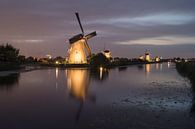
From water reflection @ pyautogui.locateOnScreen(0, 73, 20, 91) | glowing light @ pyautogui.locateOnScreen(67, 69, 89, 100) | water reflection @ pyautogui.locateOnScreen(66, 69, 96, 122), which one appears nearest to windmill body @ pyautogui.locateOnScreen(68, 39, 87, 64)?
glowing light @ pyautogui.locateOnScreen(67, 69, 89, 100)

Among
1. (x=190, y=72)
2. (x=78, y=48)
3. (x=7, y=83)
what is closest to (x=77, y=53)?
(x=78, y=48)

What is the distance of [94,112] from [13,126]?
419cm

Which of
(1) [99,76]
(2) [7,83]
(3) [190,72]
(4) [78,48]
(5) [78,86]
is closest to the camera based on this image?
(5) [78,86]

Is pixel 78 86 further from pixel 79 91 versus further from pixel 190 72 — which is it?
pixel 190 72

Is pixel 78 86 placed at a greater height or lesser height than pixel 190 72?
lesser

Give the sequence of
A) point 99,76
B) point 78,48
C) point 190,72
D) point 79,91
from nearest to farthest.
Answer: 1. point 79,91
2. point 190,72
3. point 99,76
4. point 78,48

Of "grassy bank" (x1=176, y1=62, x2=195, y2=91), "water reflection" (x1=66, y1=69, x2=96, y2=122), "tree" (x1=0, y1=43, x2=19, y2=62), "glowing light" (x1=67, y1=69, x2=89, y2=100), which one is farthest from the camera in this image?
"tree" (x1=0, y1=43, x2=19, y2=62)

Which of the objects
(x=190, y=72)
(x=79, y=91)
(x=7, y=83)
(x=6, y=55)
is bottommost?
(x=79, y=91)

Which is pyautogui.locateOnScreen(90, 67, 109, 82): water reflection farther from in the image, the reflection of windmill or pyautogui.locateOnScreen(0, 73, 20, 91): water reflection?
the reflection of windmill

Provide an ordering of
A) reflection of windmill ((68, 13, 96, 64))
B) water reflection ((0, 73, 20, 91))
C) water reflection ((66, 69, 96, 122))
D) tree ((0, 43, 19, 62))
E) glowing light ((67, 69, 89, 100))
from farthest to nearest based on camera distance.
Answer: reflection of windmill ((68, 13, 96, 64)), tree ((0, 43, 19, 62)), water reflection ((0, 73, 20, 91)), glowing light ((67, 69, 89, 100)), water reflection ((66, 69, 96, 122))

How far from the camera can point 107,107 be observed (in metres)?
14.2

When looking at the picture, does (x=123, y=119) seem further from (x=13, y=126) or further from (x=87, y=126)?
(x=13, y=126)

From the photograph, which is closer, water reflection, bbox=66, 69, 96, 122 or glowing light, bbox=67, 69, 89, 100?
water reflection, bbox=66, 69, 96, 122

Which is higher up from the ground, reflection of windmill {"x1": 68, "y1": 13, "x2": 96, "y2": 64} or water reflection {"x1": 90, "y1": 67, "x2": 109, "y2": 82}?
reflection of windmill {"x1": 68, "y1": 13, "x2": 96, "y2": 64}
